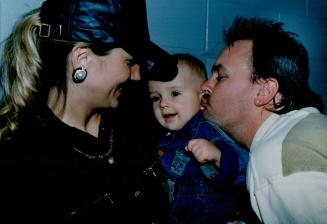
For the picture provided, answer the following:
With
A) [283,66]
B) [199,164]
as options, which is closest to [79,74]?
[199,164]

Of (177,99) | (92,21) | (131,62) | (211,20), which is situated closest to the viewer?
(92,21)

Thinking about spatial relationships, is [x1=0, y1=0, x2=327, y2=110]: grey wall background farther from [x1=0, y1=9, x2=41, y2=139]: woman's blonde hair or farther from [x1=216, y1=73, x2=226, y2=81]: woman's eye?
[x1=216, y1=73, x2=226, y2=81]: woman's eye

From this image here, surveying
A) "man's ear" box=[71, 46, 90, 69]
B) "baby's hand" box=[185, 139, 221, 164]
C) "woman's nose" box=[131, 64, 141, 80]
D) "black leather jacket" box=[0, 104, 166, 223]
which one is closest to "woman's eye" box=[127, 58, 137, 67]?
"woman's nose" box=[131, 64, 141, 80]

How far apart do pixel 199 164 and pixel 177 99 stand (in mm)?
486

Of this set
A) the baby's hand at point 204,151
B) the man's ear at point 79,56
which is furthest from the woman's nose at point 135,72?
the baby's hand at point 204,151

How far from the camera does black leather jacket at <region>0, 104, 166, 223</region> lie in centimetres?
131

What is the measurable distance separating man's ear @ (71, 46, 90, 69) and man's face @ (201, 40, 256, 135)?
0.87 metres

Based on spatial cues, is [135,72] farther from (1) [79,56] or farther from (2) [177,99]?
(2) [177,99]

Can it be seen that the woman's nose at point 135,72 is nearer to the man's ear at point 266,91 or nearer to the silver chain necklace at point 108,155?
the silver chain necklace at point 108,155

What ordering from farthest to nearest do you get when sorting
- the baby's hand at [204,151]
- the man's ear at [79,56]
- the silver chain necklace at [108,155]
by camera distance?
1. the baby's hand at [204,151]
2. the silver chain necklace at [108,155]
3. the man's ear at [79,56]

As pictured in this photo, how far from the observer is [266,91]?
1.89 metres

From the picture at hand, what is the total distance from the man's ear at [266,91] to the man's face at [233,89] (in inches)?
1.4

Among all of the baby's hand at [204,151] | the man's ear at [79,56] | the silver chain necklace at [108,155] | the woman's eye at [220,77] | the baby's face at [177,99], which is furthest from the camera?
the baby's face at [177,99]

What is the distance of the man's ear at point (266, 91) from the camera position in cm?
188
